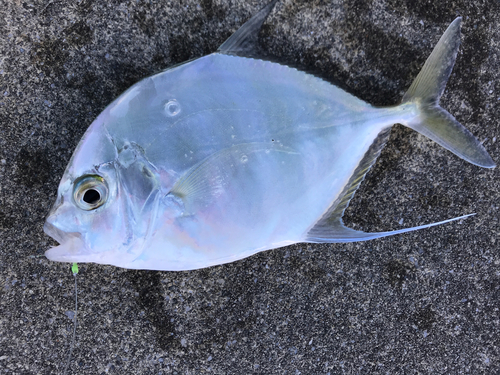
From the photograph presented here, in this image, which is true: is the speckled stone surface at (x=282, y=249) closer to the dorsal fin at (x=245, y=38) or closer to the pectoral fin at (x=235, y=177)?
the dorsal fin at (x=245, y=38)

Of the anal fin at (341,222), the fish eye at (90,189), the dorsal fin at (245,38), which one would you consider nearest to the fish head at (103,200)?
the fish eye at (90,189)

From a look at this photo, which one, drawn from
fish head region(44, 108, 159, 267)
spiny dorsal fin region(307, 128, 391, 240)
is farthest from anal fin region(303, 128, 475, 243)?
fish head region(44, 108, 159, 267)

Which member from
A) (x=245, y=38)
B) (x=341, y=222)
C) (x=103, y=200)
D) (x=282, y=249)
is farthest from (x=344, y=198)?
(x=103, y=200)

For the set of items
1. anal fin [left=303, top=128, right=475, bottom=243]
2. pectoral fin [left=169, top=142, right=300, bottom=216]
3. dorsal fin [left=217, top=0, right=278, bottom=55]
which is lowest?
anal fin [left=303, top=128, right=475, bottom=243]

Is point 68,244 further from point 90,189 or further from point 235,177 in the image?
point 235,177

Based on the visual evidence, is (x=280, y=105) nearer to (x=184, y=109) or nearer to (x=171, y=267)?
(x=184, y=109)

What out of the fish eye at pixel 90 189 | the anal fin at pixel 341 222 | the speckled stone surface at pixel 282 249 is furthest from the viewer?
the speckled stone surface at pixel 282 249

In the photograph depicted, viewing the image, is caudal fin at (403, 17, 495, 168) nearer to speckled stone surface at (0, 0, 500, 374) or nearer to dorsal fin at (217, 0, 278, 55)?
speckled stone surface at (0, 0, 500, 374)

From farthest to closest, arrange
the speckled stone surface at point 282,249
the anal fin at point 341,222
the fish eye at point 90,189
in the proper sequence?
the speckled stone surface at point 282,249 → the anal fin at point 341,222 → the fish eye at point 90,189

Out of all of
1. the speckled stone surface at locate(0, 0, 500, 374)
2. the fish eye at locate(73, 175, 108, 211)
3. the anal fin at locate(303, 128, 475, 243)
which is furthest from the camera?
the speckled stone surface at locate(0, 0, 500, 374)
